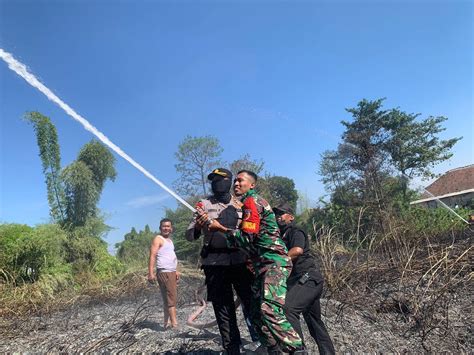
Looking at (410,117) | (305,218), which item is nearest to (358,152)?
(305,218)

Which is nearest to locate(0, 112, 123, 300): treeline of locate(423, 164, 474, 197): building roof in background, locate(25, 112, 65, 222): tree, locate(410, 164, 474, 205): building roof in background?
locate(25, 112, 65, 222): tree

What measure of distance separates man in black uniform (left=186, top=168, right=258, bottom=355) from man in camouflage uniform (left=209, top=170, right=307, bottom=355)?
0.19 metres

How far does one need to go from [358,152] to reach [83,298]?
9587 mm

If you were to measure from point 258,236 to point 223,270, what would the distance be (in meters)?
0.53

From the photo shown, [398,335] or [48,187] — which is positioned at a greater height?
[48,187]

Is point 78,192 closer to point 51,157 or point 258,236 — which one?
point 51,157

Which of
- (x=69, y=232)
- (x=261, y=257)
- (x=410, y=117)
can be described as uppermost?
(x=410, y=117)

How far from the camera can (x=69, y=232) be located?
14.0 metres

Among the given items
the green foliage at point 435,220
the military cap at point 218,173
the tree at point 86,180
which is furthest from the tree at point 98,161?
the military cap at point 218,173

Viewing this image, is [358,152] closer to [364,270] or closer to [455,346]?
[364,270]

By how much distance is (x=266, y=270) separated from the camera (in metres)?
3.32

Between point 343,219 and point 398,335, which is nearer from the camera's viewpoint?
point 398,335

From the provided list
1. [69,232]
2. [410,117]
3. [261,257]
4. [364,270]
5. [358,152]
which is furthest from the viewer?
[410,117]

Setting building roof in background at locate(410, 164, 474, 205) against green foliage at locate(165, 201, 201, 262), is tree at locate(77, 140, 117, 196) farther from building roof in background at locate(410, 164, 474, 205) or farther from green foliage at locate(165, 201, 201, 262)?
building roof in background at locate(410, 164, 474, 205)
